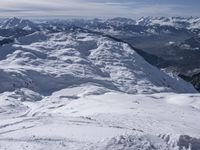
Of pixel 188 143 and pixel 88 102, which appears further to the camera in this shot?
pixel 88 102

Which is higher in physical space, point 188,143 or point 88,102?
point 188,143

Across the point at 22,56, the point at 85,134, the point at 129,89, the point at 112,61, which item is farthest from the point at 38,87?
the point at 85,134

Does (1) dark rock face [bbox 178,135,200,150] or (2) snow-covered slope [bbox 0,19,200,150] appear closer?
(1) dark rock face [bbox 178,135,200,150]

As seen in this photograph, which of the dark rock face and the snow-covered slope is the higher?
the dark rock face

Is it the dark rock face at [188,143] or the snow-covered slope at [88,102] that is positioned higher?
the dark rock face at [188,143]
